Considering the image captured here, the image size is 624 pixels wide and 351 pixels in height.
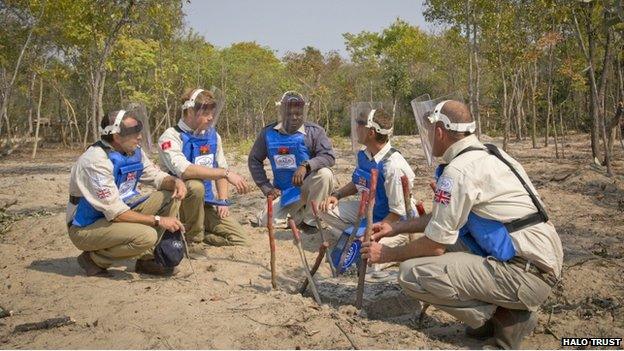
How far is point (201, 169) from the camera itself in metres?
5.20

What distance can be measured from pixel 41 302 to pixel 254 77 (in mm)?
25424

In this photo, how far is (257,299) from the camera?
12.6ft

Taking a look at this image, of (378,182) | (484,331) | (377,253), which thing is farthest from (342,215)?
(484,331)

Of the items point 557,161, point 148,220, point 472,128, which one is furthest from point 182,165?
point 557,161

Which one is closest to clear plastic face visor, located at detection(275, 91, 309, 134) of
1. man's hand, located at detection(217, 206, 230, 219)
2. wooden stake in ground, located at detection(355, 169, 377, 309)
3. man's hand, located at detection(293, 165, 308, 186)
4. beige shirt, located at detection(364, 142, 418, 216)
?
man's hand, located at detection(293, 165, 308, 186)

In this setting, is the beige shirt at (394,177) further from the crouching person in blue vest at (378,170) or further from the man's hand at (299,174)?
the man's hand at (299,174)

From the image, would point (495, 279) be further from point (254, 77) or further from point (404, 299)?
point (254, 77)

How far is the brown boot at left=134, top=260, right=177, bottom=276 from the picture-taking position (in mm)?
4746

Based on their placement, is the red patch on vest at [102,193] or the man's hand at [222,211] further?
the man's hand at [222,211]

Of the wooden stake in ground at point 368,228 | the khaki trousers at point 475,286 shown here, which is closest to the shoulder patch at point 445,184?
the khaki trousers at point 475,286

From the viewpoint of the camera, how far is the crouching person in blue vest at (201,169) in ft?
17.1

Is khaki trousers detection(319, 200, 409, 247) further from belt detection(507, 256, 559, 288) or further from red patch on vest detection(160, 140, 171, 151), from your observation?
belt detection(507, 256, 559, 288)

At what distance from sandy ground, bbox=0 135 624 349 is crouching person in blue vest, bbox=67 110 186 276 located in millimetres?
246

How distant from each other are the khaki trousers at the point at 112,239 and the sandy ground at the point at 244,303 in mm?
203
